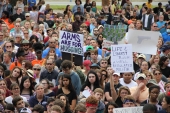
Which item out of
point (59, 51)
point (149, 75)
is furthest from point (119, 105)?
point (59, 51)

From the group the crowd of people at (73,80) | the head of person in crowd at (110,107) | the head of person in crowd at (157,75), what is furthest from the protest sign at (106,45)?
the head of person in crowd at (110,107)

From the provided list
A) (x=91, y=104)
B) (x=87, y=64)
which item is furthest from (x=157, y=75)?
(x=91, y=104)

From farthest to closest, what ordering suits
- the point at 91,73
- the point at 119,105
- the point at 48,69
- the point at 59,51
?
the point at 59,51 → the point at 48,69 → the point at 91,73 → the point at 119,105

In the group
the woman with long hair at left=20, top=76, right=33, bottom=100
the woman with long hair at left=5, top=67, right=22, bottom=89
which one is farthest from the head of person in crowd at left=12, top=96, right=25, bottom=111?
the woman with long hair at left=5, top=67, right=22, bottom=89

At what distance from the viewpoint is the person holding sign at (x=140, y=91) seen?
47.7ft

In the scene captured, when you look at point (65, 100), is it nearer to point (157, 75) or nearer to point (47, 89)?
point (47, 89)

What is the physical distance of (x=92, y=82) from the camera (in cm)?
1528

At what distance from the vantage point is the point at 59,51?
1945cm

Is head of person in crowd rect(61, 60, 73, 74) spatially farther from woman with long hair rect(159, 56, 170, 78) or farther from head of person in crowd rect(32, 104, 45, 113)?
woman with long hair rect(159, 56, 170, 78)

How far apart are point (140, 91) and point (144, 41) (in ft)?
15.6

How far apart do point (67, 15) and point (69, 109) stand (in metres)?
15.6

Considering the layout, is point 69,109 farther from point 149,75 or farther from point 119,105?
point 149,75

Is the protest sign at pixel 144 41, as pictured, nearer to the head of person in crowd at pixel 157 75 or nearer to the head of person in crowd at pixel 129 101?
the head of person in crowd at pixel 157 75

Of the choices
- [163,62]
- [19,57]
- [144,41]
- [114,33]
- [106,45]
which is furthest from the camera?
[114,33]
